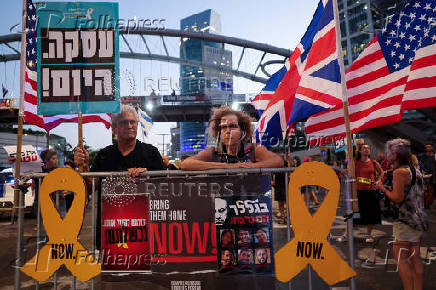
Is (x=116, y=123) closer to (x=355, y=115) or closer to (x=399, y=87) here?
(x=355, y=115)

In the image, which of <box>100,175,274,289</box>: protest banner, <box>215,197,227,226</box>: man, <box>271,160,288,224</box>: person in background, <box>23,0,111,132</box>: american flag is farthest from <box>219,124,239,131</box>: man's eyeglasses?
<box>271,160,288,224</box>: person in background

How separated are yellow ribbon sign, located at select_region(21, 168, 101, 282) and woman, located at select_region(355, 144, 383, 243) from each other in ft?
18.5

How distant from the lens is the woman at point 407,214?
381 cm

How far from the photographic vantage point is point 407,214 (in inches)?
154

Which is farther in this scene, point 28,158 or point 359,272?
point 28,158

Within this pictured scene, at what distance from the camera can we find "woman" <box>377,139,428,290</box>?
12.5ft

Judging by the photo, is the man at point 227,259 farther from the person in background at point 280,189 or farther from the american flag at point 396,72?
the person in background at point 280,189

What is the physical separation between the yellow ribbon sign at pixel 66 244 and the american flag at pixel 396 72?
3.70 metres

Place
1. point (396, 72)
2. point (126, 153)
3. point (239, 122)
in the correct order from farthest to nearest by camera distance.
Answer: point (396, 72) < point (239, 122) < point (126, 153)

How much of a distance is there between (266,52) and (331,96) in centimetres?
4469

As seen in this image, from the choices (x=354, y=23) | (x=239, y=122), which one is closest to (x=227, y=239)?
(x=239, y=122)

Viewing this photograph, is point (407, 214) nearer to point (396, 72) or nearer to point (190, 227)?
point (396, 72)

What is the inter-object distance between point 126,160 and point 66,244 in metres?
1.16

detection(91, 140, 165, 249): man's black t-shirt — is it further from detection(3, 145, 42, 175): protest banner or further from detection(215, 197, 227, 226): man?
detection(3, 145, 42, 175): protest banner
